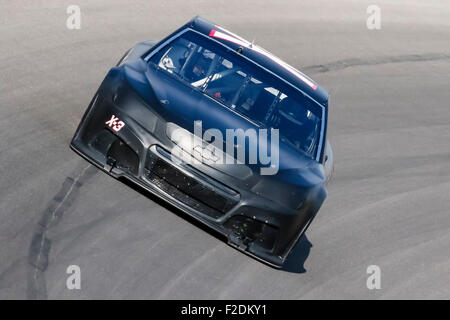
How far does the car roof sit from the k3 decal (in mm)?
1458

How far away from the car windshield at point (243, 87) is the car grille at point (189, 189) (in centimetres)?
88

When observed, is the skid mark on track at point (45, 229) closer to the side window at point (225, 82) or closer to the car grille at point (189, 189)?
the car grille at point (189, 189)

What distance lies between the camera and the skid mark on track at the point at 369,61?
12337mm

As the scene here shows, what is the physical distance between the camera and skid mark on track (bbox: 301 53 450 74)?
12.3 meters

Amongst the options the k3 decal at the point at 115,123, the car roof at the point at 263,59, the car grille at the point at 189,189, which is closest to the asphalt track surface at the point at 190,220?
the car grille at the point at 189,189

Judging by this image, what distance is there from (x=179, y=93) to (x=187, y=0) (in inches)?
255

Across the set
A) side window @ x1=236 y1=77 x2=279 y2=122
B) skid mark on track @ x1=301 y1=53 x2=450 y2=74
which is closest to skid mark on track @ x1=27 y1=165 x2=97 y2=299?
side window @ x1=236 y1=77 x2=279 y2=122

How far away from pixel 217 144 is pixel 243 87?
101 centimetres

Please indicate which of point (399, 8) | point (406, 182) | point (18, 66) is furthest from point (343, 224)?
point (399, 8)

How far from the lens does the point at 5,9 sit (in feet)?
36.6

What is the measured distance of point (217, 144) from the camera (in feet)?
22.1

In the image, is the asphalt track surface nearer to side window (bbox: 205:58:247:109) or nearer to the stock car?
the stock car

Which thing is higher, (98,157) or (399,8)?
(98,157)
